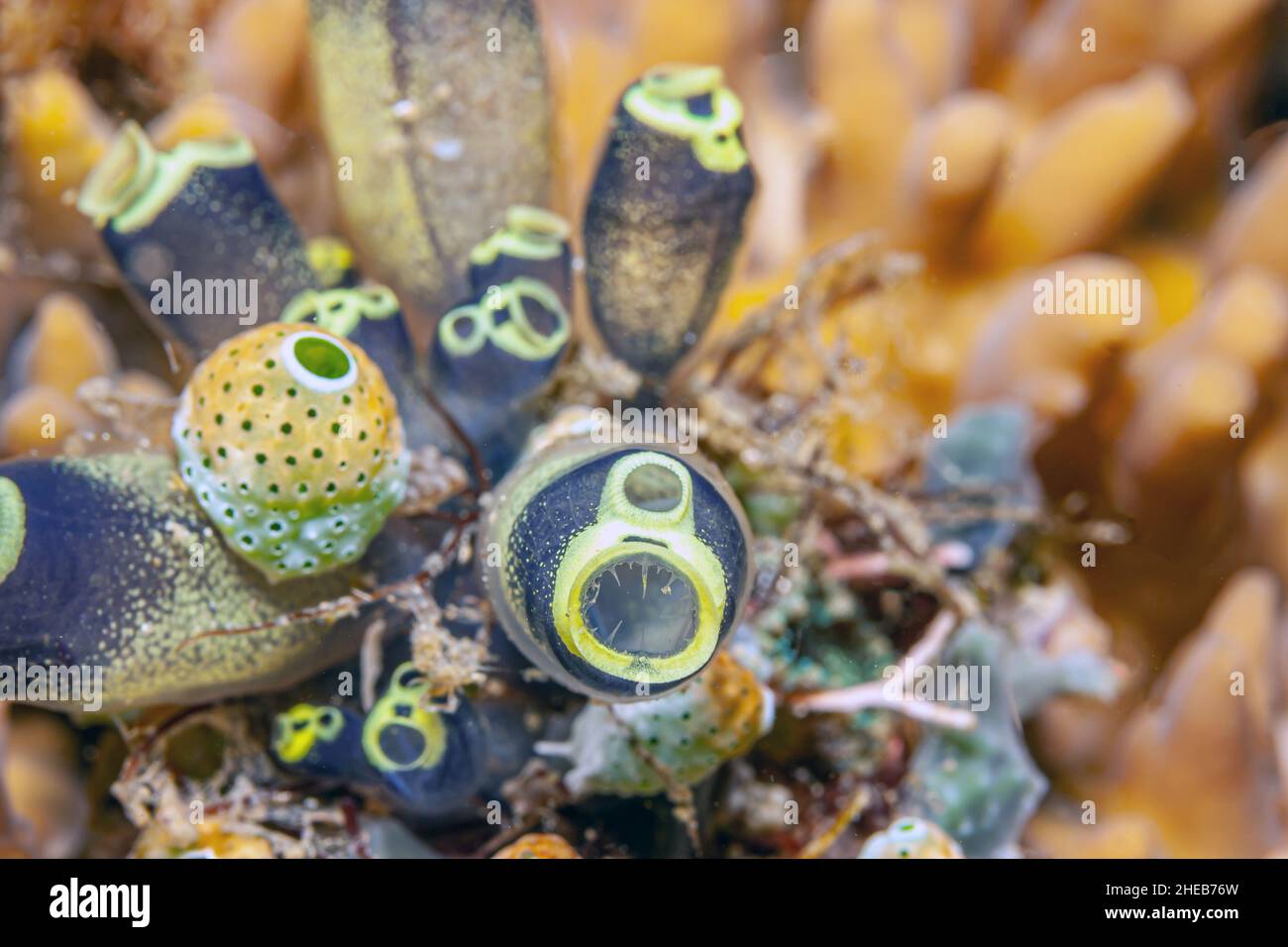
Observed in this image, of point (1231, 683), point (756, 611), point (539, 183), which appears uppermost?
point (539, 183)

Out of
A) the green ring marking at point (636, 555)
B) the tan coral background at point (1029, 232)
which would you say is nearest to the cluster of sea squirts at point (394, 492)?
the green ring marking at point (636, 555)

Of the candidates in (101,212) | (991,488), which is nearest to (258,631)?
(101,212)

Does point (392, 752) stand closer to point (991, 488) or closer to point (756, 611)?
point (756, 611)

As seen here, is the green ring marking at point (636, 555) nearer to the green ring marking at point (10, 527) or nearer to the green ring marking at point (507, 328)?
the green ring marking at point (507, 328)

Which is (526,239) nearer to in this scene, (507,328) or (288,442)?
(507,328)

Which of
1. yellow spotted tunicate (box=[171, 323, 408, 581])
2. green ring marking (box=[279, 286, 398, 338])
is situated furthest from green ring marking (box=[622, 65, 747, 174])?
yellow spotted tunicate (box=[171, 323, 408, 581])

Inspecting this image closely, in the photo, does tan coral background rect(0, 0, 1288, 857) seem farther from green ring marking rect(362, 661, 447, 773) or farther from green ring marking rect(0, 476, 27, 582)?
green ring marking rect(362, 661, 447, 773)
